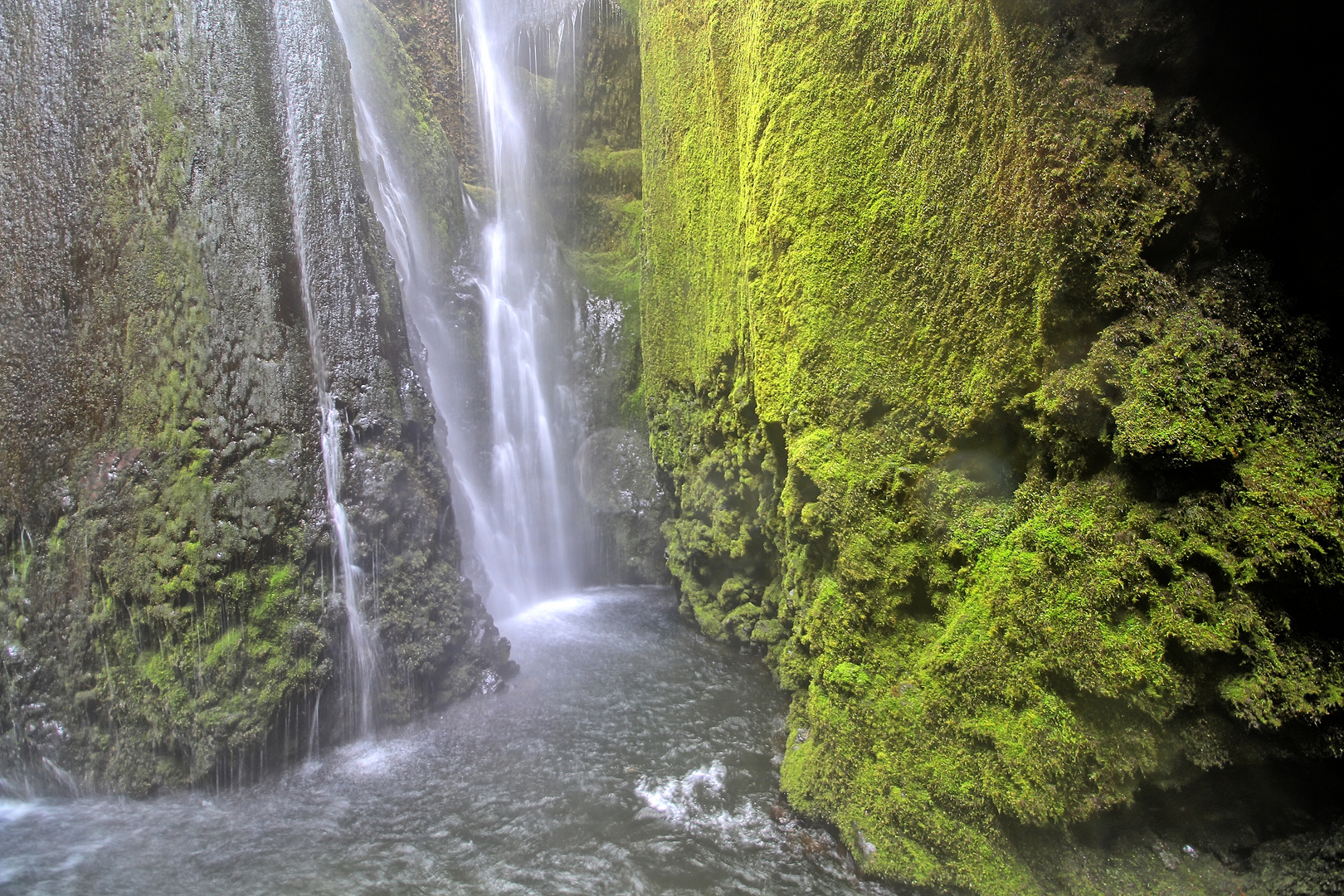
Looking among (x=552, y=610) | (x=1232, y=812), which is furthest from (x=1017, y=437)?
(x=552, y=610)

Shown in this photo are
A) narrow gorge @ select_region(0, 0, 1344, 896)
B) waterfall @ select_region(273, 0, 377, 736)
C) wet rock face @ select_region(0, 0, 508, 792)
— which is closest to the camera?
narrow gorge @ select_region(0, 0, 1344, 896)

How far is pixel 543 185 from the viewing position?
14.8m

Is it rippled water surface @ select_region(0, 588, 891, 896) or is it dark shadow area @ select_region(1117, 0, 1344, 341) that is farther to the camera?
rippled water surface @ select_region(0, 588, 891, 896)

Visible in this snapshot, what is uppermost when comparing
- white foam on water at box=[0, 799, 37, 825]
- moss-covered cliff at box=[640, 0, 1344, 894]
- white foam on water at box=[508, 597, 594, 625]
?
moss-covered cliff at box=[640, 0, 1344, 894]

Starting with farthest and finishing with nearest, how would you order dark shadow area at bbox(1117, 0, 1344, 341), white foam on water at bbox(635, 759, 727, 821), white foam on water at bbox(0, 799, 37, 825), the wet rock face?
the wet rock face → white foam on water at bbox(0, 799, 37, 825) → white foam on water at bbox(635, 759, 727, 821) → dark shadow area at bbox(1117, 0, 1344, 341)

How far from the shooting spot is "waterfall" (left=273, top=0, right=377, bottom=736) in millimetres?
7195

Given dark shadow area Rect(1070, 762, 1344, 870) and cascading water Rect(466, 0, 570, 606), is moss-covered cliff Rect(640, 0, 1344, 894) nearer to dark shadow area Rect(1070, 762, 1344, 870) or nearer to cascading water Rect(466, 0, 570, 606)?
dark shadow area Rect(1070, 762, 1344, 870)

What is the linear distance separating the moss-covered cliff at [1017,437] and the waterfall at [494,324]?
633 centimetres

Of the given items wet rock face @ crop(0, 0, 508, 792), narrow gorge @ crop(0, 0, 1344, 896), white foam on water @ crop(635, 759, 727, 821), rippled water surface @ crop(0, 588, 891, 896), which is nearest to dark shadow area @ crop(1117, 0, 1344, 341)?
narrow gorge @ crop(0, 0, 1344, 896)

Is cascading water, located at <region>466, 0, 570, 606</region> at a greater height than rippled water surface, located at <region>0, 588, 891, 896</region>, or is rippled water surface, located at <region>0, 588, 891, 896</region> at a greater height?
cascading water, located at <region>466, 0, 570, 606</region>

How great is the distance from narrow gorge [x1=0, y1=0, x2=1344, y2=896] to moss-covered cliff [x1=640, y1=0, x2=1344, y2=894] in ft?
0.08

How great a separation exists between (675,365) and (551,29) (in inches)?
364

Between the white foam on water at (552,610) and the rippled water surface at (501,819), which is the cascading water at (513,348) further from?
the rippled water surface at (501,819)

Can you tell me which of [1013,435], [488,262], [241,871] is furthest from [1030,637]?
[488,262]
